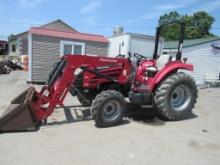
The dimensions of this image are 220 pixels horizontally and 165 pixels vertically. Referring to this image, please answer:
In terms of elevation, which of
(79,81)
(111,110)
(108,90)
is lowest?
(111,110)

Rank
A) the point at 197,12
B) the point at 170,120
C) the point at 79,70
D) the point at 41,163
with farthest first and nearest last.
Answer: the point at 197,12
the point at 170,120
the point at 79,70
the point at 41,163

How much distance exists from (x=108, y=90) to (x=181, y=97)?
2.19 metres

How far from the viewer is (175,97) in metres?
6.86

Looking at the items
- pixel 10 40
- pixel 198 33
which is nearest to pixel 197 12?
pixel 198 33

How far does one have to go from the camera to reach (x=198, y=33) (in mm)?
41438

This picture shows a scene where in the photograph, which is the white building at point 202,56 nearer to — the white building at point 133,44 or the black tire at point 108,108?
the white building at point 133,44

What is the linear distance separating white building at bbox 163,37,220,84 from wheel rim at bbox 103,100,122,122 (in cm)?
1151

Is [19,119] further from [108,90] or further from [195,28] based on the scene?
[195,28]

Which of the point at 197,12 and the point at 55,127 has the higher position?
the point at 197,12

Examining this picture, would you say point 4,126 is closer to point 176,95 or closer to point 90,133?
point 90,133

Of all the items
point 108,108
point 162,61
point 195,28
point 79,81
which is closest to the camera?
point 108,108

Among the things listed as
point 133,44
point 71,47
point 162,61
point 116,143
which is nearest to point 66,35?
point 71,47

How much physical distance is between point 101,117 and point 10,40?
46.8 meters

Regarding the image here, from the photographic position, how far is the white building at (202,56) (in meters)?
16.5
